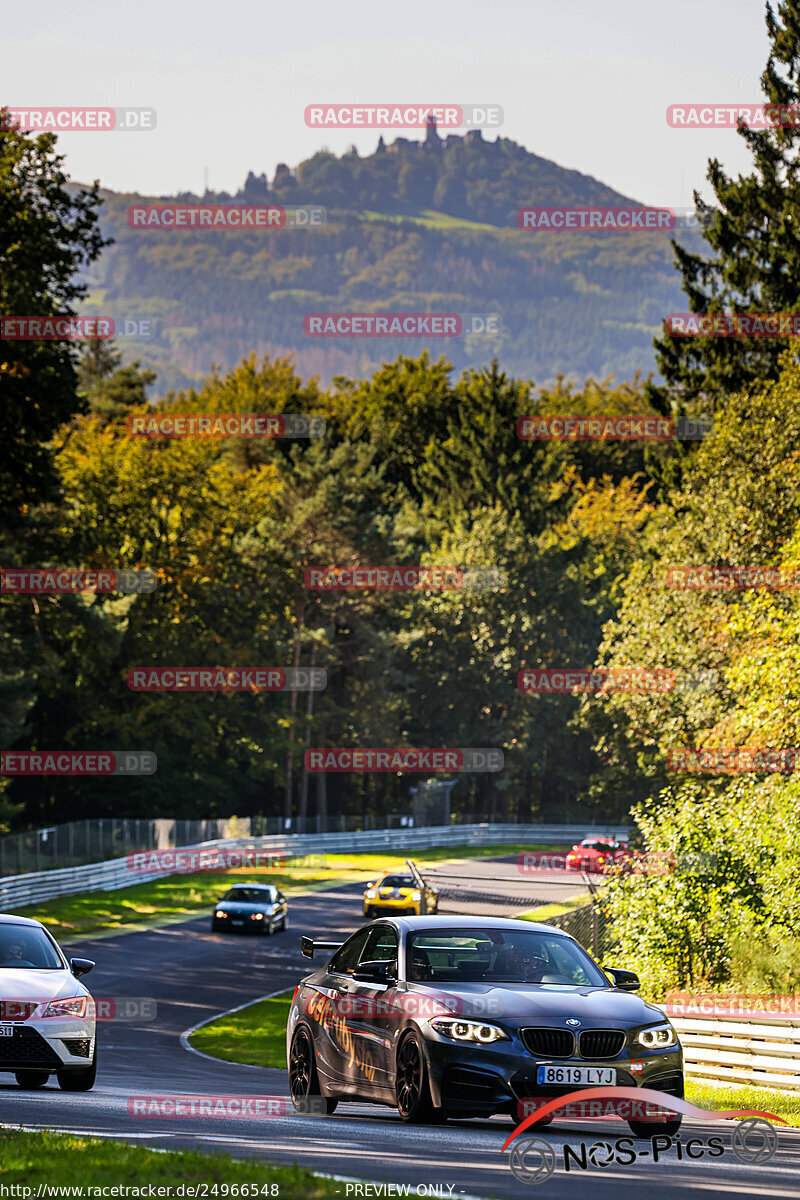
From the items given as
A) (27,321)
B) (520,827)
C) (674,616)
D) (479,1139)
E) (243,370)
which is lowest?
(520,827)

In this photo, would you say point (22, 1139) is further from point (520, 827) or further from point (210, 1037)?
point (520, 827)

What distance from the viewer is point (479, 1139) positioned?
381 inches

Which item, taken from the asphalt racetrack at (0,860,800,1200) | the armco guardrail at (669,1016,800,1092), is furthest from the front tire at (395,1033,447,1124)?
the armco guardrail at (669,1016,800,1092)

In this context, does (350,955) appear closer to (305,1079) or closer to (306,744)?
(305,1079)

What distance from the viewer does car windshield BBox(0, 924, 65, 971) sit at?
14.5 meters

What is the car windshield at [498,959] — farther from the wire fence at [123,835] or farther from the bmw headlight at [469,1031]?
the wire fence at [123,835]

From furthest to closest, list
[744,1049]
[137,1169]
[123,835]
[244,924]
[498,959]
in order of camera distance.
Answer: [123,835] < [244,924] < [744,1049] < [498,959] < [137,1169]

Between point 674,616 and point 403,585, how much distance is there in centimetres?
4580

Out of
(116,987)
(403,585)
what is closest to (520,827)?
(403,585)

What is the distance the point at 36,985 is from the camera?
45.5ft

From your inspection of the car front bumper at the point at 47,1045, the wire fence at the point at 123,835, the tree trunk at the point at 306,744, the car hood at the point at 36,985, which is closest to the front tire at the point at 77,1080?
the car front bumper at the point at 47,1045

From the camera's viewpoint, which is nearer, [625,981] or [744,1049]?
[625,981]

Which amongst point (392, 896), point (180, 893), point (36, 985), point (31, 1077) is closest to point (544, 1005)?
point (36, 985)

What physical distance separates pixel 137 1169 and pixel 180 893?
1867 inches
